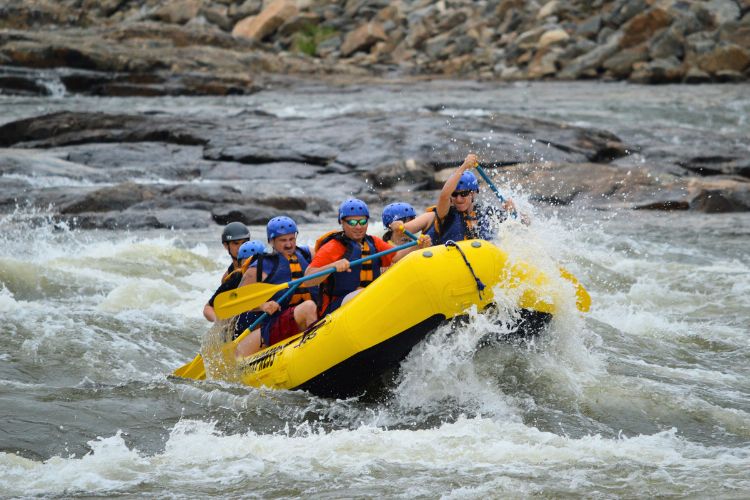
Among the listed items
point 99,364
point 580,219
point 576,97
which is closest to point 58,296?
point 99,364

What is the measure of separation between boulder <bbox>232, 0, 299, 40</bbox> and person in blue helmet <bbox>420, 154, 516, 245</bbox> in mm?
28423

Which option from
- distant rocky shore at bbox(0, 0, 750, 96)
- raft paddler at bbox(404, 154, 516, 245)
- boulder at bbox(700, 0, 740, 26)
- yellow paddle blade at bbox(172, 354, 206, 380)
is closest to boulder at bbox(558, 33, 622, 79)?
distant rocky shore at bbox(0, 0, 750, 96)

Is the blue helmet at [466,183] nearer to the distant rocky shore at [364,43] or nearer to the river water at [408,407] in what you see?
the river water at [408,407]

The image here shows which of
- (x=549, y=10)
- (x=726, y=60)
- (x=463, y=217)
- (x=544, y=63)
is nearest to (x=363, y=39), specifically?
(x=549, y=10)

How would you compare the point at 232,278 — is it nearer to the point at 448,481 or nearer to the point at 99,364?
the point at 99,364

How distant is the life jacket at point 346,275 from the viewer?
275 inches

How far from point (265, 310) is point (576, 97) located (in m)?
19.1

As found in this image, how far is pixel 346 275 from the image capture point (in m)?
7.07

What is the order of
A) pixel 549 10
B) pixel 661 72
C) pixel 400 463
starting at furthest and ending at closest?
1. pixel 549 10
2. pixel 661 72
3. pixel 400 463

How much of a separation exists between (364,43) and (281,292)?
2817 centimetres

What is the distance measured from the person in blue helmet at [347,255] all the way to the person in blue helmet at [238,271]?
0.48 m

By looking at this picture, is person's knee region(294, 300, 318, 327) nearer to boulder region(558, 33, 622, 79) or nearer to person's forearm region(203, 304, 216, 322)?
person's forearm region(203, 304, 216, 322)

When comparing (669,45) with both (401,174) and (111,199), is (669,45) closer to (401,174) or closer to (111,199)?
(401,174)

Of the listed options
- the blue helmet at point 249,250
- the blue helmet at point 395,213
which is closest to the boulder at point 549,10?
the blue helmet at point 395,213
